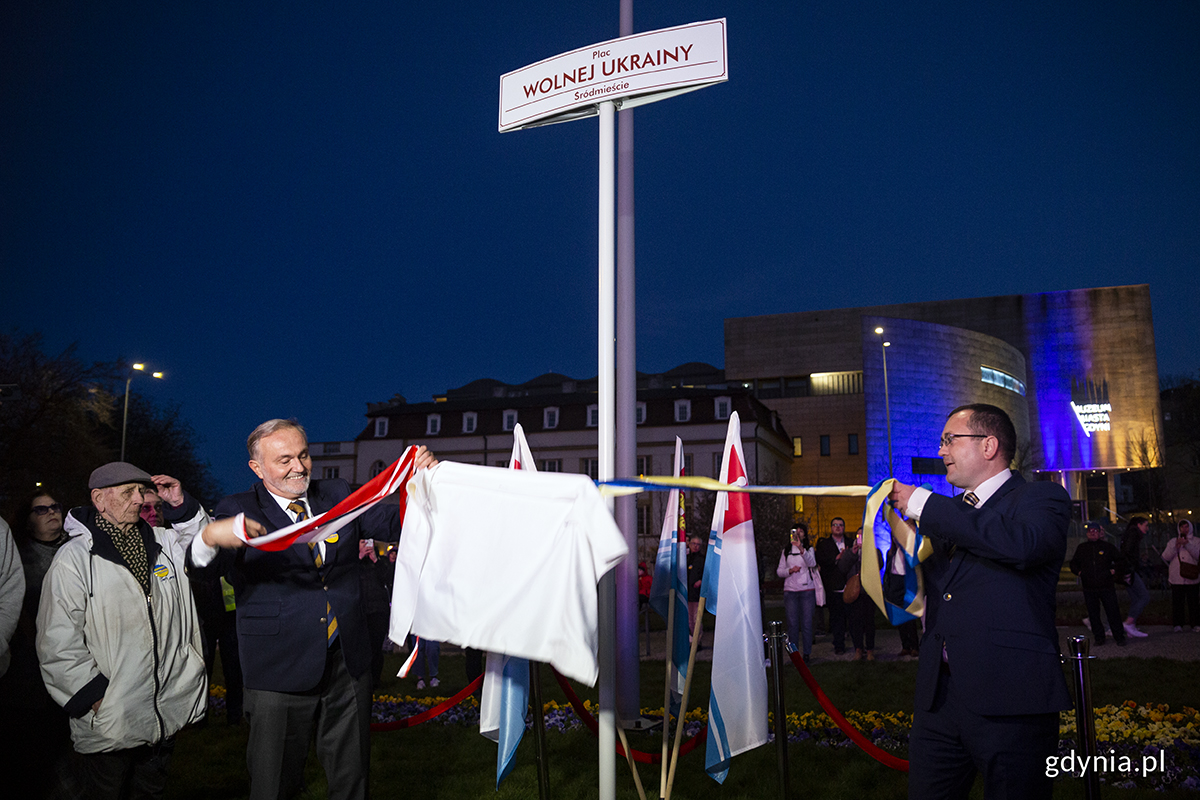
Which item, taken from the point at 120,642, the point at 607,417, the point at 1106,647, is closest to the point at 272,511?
the point at 120,642

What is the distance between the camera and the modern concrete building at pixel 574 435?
168ft

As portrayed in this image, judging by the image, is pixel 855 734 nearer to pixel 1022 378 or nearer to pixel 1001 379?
pixel 1001 379

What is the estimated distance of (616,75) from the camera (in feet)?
11.0

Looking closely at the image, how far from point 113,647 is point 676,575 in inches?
124

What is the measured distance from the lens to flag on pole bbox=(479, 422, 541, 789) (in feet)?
15.9

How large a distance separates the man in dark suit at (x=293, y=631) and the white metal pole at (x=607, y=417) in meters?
0.81

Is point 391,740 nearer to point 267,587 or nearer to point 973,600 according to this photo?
point 267,587

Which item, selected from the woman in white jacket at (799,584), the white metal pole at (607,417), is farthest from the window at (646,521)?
the white metal pole at (607,417)

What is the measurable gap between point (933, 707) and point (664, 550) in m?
2.17

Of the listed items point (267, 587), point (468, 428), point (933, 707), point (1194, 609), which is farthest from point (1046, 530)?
point (468, 428)

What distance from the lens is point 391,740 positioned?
740cm

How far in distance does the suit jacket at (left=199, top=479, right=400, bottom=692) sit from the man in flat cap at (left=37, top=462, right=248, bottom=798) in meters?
0.60

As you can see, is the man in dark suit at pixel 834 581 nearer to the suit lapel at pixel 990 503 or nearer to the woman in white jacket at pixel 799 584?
the woman in white jacket at pixel 799 584

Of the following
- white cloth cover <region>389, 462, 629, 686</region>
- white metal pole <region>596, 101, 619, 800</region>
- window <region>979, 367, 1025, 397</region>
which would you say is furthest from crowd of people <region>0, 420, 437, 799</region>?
window <region>979, 367, 1025, 397</region>
